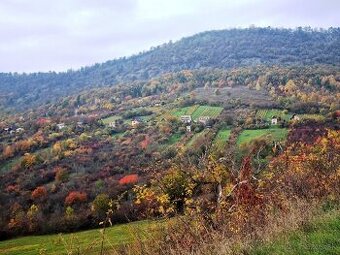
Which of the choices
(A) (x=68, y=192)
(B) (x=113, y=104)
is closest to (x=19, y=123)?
(B) (x=113, y=104)

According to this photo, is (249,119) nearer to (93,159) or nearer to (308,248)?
Answer: (93,159)

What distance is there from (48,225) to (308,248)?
48.7m

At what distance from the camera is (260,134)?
230ft

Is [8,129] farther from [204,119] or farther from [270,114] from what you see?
[270,114]

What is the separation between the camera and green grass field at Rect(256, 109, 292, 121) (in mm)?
85375

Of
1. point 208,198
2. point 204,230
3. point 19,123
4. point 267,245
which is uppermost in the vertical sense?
point 267,245

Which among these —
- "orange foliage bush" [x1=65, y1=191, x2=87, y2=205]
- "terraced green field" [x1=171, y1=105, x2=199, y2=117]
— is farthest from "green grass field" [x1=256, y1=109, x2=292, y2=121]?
"orange foliage bush" [x1=65, y1=191, x2=87, y2=205]

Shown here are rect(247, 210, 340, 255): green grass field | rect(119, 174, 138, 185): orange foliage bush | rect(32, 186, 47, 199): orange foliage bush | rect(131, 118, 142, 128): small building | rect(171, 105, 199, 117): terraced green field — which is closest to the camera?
rect(247, 210, 340, 255): green grass field

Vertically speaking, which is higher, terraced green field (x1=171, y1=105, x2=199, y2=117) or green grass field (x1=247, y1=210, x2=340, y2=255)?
green grass field (x1=247, y1=210, x2=340, y2=255)

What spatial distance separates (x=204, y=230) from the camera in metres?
7.00

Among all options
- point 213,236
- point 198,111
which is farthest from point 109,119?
point 213,236

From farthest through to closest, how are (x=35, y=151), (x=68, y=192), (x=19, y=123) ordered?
1. (x=19, y=123)
2. (x=35, y=151)
3. (x=68, y=192)

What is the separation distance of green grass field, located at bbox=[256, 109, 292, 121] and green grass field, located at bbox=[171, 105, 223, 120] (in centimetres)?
1061

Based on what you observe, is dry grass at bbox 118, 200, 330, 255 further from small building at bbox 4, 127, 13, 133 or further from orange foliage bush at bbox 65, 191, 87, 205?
small building at bbox 4, 127, 13, 133
